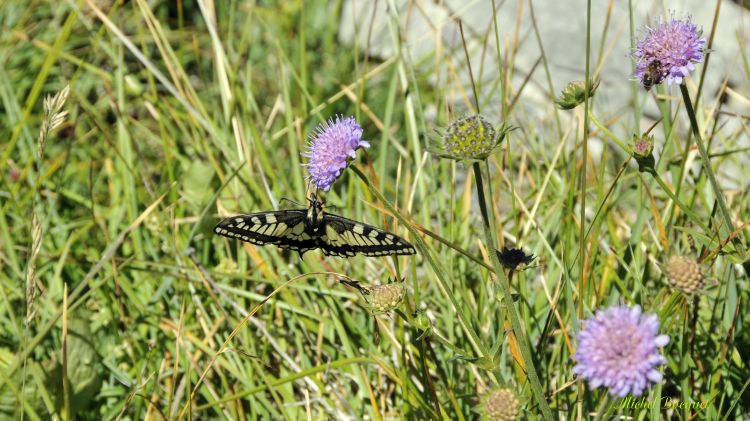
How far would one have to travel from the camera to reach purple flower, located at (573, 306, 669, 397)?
4.26ft

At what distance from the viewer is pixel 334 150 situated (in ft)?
5.93

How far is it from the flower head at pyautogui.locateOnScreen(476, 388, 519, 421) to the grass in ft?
0.27

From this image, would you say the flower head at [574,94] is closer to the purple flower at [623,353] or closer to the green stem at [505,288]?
the green stem at [505,288]

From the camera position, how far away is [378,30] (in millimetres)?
4469

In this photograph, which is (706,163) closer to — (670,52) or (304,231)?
(670,52)

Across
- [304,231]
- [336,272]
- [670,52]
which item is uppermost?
[670,52]

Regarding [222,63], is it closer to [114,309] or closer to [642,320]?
[114,309]

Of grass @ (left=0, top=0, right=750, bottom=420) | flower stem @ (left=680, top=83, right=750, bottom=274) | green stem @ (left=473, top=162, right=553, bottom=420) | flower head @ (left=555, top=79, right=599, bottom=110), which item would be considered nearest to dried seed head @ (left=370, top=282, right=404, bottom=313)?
grass @ (left=0, top=0, right=750, bottom=420)

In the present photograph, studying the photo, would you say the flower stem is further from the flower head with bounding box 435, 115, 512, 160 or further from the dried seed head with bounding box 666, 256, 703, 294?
the flower head with bounding box 435, 115, 512, 160

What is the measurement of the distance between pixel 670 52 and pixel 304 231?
1.11 metres

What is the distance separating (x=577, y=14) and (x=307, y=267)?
224 centimetres

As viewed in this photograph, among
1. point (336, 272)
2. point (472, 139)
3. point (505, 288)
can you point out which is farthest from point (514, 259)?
point (336, 272)

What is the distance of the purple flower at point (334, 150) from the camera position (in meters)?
1.79

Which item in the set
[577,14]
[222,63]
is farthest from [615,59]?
[222,63]
